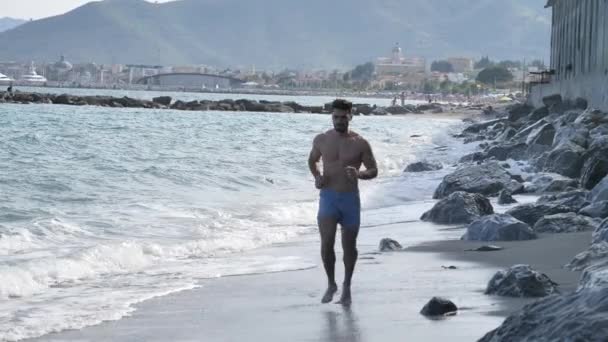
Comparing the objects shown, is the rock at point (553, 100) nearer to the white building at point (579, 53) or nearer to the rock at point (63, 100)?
the white building at point (579, 53)

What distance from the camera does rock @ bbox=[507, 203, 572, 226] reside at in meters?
12.9

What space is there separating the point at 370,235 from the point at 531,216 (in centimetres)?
193

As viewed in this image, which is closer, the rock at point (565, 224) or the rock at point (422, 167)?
the rock at point (565, 224)

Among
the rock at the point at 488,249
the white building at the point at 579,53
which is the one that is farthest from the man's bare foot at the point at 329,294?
the white building at the point at 579,53

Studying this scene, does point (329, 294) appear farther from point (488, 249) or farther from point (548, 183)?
point (548, 183)

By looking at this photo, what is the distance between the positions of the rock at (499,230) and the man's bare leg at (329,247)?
11.7 feet

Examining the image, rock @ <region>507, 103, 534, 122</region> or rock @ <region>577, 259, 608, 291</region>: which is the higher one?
rock @ <region>577, 259, 608, 291</region>

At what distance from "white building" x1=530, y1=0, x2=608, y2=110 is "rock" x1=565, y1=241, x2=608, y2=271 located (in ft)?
65.6

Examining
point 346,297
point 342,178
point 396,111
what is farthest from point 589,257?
point 396,111

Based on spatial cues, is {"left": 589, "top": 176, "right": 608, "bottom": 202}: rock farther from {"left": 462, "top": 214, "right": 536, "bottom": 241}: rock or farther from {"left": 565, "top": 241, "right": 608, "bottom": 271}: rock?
{"left": 565, "top": 241, "right": 608, "bottom": 271}: rock

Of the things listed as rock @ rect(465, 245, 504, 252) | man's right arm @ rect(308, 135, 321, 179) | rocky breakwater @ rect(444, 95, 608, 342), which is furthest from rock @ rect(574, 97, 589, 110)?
man's right arm @ rect(308, 135, 321, 179)

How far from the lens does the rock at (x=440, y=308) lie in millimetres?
7797

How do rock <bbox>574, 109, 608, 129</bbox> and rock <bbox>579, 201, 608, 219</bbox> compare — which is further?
rock <bbox>574, 109, 608, 129</bbox>

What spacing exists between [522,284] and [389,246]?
155 inches
